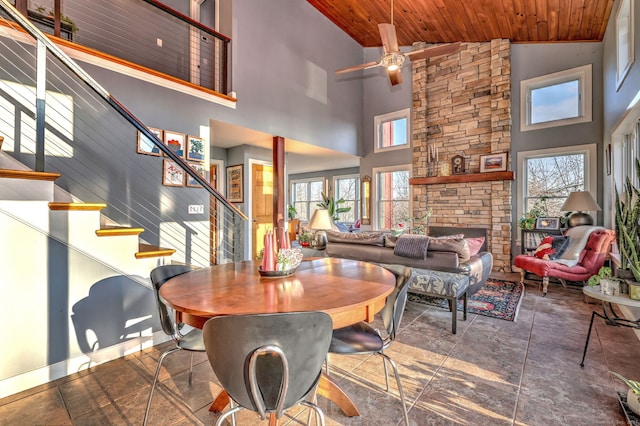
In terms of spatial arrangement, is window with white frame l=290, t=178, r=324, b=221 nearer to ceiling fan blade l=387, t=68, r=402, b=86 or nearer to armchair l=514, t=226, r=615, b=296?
ceiling fan blade l=387, t=68, r=402, b=86

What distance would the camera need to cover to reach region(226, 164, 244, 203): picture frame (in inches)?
236

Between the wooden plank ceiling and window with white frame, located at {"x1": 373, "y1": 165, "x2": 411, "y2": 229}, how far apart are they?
2.80 meters

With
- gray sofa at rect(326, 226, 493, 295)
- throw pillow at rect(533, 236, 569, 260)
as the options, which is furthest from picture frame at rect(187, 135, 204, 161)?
throw pillow at rect(533, 236, 569, 260)

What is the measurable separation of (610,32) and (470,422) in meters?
5.52

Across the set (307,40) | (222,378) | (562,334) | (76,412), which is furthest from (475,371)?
(307,40)

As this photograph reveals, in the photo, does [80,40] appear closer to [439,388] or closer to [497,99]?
[439,388]

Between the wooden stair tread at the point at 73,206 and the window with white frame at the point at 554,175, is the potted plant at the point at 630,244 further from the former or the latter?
the wooden stair tread at the point at 73,206

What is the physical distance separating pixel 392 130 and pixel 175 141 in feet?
17.0

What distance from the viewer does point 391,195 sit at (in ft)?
24.1

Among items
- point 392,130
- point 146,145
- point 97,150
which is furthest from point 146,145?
point 392,130

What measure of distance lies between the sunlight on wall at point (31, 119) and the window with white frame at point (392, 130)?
601cm

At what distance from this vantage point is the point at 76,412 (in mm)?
1704

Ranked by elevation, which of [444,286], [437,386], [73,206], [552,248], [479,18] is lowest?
[437,386]

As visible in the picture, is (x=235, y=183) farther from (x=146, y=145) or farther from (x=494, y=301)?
(x=494, y=301)
